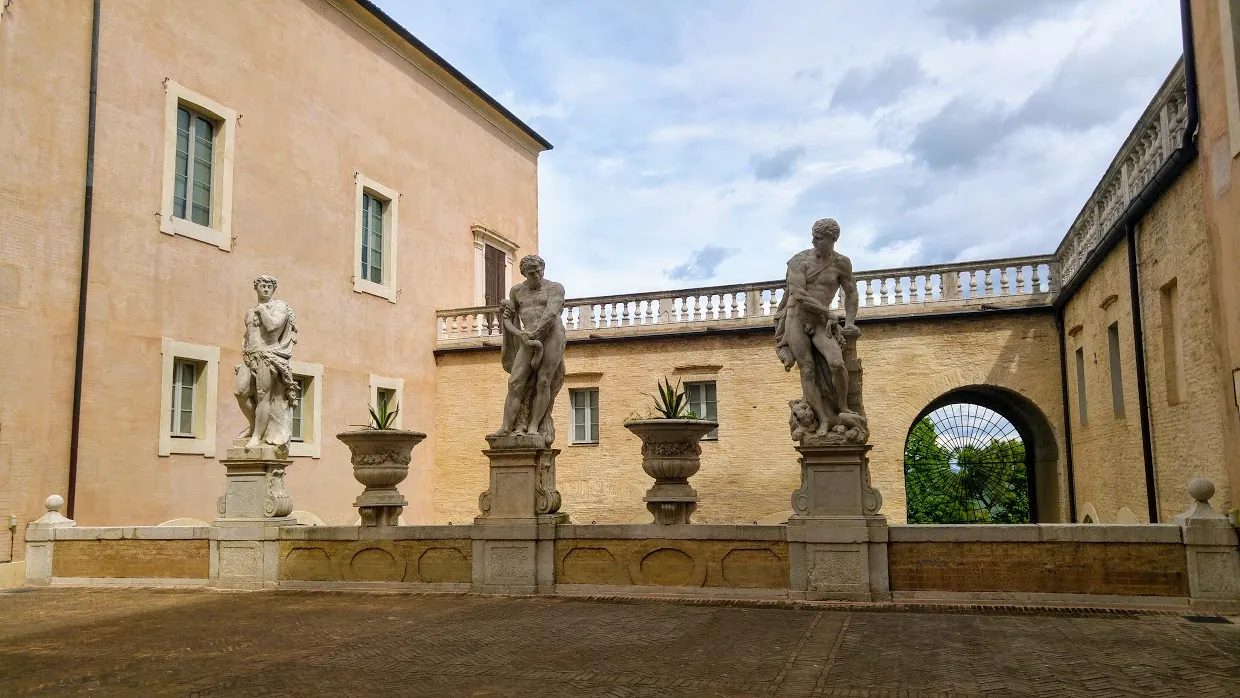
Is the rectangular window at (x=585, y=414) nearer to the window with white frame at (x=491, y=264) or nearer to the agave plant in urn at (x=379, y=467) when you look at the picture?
the window with white frame at (x=491, y=264)

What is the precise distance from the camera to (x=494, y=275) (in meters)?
25.3

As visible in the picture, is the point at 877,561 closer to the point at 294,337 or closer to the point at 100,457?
the point at 294,337

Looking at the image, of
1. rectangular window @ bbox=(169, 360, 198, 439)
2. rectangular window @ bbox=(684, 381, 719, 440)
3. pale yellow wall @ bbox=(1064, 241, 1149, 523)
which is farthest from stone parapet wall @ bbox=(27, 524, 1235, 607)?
rectangular window @ bbox=(684, 381, 719, 440)

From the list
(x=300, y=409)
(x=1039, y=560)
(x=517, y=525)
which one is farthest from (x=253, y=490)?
(x=1039, y=560)

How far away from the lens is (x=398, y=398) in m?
21.0

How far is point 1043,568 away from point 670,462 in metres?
3.77

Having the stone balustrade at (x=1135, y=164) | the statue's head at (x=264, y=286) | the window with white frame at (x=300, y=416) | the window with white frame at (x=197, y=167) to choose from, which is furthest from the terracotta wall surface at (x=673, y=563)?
the window with white frame at (x=300, y=416)

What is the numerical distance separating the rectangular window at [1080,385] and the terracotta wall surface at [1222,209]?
698 cm

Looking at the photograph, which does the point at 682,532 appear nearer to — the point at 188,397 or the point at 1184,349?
the point at 1184,349

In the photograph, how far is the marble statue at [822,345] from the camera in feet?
30.4

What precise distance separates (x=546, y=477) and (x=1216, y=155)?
7.65m

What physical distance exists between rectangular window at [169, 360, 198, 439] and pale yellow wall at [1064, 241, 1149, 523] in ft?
47.0

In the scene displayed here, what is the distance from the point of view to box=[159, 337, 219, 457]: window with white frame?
14.9 meters

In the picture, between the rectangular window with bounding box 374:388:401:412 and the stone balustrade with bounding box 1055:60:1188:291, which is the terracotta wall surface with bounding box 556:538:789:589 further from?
the rectangular window with bounding box 374:388:401:412
